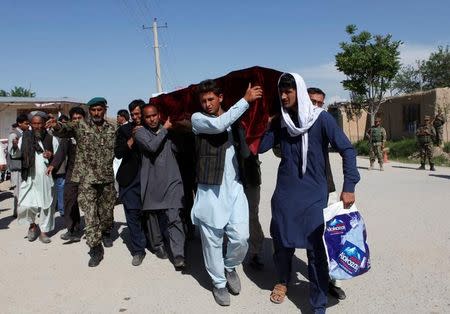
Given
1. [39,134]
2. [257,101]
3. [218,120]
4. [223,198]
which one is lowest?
[223,198]

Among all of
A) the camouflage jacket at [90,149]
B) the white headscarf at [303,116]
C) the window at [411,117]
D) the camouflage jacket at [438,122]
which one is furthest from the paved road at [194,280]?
the window at [411,117]

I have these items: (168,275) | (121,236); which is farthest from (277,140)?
→ (121,236)

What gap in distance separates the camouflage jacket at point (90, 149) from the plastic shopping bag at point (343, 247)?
9.09ft

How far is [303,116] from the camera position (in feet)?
11.0

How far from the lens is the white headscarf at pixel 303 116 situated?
3365 mm

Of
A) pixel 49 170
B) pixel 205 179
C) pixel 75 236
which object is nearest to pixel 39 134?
pixel 49 170

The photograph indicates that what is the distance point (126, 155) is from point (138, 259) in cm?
114

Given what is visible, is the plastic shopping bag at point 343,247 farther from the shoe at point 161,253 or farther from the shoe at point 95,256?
the shoe at point 95,256

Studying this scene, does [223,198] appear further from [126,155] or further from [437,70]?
[437,70]

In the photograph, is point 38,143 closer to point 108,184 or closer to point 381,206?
point 108,184

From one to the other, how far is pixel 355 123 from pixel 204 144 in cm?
2356

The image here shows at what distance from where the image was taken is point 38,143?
6.12 m

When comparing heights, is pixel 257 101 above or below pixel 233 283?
above

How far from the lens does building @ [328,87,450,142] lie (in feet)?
62.8
